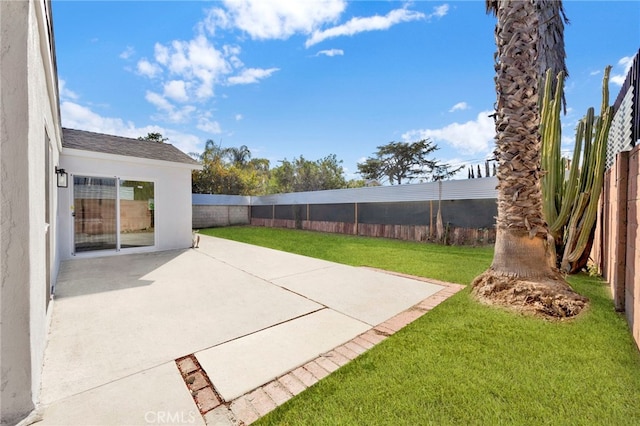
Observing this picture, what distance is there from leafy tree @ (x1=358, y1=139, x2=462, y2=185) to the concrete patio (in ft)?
83.8

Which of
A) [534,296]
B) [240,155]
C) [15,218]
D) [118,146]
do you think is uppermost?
[240,155]

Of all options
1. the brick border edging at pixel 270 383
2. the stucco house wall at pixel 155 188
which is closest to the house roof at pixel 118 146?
the stucco house wall at pixel 155 188

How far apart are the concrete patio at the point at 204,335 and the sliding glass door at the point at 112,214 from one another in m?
2.07

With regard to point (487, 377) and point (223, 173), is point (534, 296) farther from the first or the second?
point (223, 173)

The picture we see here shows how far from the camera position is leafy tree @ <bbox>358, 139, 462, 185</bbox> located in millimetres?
27688

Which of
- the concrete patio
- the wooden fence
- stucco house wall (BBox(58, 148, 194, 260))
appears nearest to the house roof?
stucco house wall (BBox(58, 148, 194, 260))

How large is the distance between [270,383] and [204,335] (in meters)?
1.24

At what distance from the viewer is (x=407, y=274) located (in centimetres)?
565

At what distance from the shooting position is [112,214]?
7672 millimetres

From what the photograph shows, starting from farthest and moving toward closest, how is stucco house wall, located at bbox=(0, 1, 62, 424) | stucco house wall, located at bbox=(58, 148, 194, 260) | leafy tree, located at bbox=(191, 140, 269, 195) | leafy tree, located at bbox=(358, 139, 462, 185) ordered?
leafy tree, located at bbox=(358, 139, 462, 185), leafy tree, located at bbox=(191, 140, 269, 195), stucco house wall, located at bbox=(58, 148, 194, 260), stucco house wall, located at bbox=(0, 1, 62, 424)

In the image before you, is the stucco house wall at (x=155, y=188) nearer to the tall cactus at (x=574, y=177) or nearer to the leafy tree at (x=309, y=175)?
the tall cactus at (x=574, y=177)

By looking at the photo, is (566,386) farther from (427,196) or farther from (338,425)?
(427,196)

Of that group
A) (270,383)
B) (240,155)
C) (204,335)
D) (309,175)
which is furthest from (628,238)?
(240,155)

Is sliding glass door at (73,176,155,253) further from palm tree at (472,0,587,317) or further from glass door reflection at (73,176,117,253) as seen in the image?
palm tree at (472,0,587,317)
